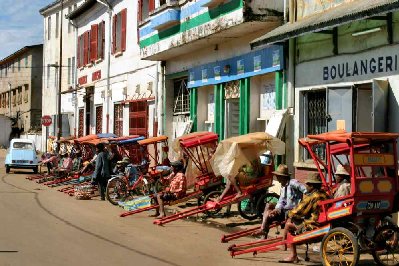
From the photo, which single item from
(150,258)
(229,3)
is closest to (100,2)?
(229,3)

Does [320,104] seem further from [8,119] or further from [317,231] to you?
[8,119]

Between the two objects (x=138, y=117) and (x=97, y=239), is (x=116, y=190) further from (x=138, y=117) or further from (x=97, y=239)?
(x=138, y=117)

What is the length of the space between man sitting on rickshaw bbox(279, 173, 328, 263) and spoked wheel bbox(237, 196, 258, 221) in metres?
4.30

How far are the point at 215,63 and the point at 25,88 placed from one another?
47576 mm

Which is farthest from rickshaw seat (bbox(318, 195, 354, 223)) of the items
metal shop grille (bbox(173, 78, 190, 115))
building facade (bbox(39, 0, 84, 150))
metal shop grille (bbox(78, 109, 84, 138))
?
building facade (bbox(39, 0, 84, 150))

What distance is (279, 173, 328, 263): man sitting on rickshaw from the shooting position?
976 centimetres

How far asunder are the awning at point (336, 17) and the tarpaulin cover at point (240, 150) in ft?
7.60

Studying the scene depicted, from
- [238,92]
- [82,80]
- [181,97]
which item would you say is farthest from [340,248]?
[82,80]

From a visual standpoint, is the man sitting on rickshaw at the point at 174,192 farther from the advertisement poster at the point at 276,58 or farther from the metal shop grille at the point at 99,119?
the metal shop grille at the point at 99,119

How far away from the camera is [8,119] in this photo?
63.3m

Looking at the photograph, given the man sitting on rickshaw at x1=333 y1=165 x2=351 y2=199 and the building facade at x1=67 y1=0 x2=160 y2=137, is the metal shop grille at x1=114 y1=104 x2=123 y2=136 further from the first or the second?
the man sitting on rickshaw at x1=333 y1=165 x2=351 y2=199

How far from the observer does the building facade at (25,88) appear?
62.5m

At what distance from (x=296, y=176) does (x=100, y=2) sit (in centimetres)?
1945

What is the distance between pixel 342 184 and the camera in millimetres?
10117
